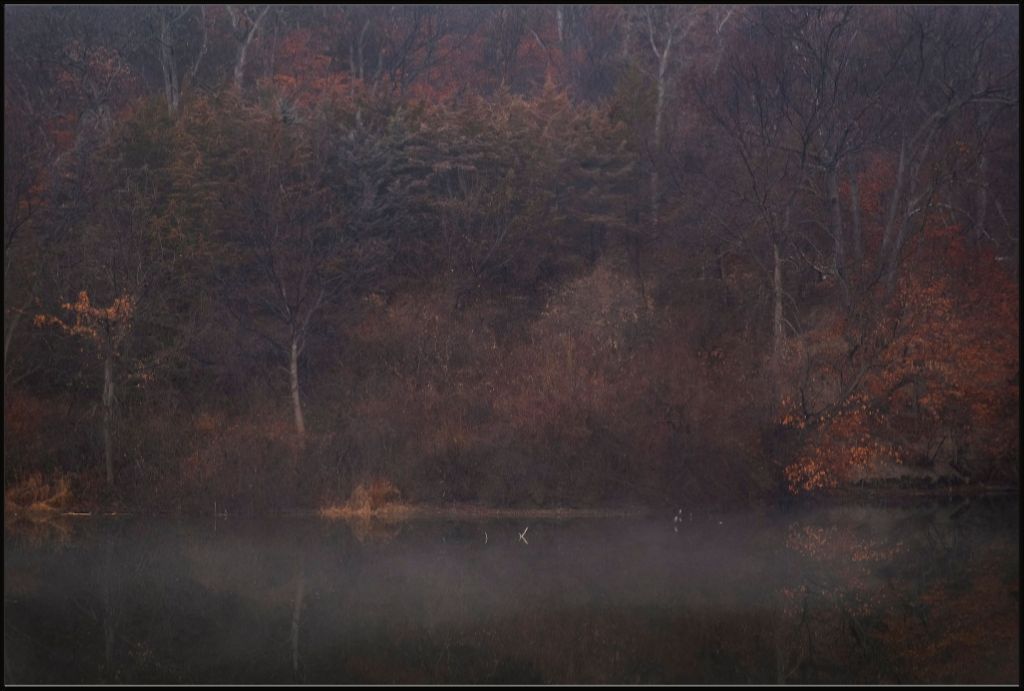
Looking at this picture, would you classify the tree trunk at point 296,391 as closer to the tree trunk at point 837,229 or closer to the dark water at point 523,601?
the dark water at point 523,601

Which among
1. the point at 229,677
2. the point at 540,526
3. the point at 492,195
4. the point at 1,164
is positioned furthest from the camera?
the point at 492,195

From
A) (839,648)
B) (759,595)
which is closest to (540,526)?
(759,595)

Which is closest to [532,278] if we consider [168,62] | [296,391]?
[296,391]

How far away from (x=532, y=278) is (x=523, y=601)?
1703 cm

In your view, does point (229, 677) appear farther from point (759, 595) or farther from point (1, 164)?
point (1, 164)

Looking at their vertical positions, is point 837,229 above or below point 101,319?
above

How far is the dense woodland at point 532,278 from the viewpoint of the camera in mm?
27641

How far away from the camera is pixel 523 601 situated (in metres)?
18.0

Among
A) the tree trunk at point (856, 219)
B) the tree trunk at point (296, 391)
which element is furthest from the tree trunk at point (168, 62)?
the tree trunk at point (856, 219)

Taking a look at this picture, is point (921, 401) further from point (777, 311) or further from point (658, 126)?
point (658, 126)

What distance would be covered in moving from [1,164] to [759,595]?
20.9m

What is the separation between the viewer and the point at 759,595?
18.1m

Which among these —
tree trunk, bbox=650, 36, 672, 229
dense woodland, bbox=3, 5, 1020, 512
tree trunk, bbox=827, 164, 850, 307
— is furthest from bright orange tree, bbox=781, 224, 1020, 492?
tree trunk, bbox=650, 36, 672, 229

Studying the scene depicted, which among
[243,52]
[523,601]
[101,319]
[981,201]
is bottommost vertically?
[523,601]
